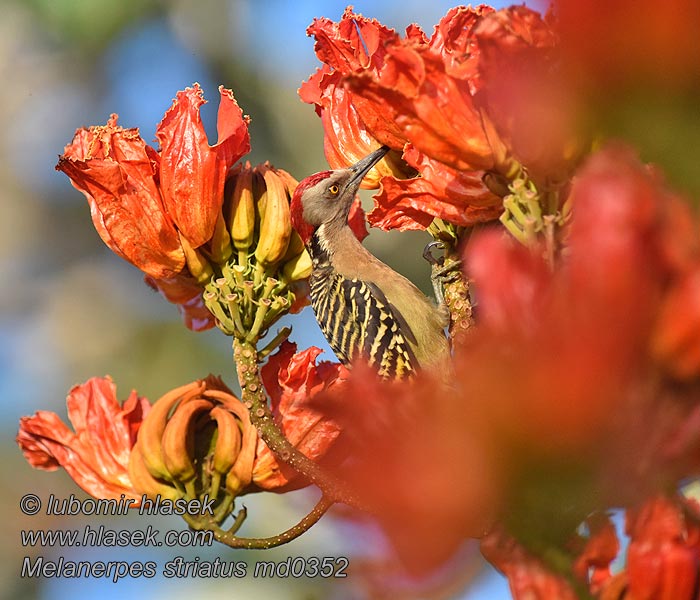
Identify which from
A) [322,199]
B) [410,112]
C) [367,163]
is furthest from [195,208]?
[322,199]

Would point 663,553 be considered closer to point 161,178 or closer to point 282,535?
point 282,535

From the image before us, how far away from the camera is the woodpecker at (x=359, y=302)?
2.93 metres

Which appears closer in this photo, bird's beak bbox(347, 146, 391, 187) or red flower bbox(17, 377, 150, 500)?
bird's beak bbox(347, 146, 391, 187)

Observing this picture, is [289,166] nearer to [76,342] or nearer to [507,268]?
[76,342]

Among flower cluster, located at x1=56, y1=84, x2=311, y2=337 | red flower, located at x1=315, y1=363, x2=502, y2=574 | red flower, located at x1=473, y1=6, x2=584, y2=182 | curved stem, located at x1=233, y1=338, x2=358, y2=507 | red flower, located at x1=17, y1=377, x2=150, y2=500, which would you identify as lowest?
red flower, located at x1=17, y1=377, x2=150, y2=500

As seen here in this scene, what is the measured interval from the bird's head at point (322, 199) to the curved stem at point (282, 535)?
2.28ft

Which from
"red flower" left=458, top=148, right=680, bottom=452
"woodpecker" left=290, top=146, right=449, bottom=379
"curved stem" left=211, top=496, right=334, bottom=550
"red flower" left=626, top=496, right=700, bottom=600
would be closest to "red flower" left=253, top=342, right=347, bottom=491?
"curved stem" left=211, top=496, right=334, bottom=550

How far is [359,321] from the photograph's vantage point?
10.3 feet

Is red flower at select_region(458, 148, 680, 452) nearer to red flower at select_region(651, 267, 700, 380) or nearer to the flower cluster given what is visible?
red flower at select_region(651, 267, 700, 380)

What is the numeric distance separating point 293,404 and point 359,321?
1.06m

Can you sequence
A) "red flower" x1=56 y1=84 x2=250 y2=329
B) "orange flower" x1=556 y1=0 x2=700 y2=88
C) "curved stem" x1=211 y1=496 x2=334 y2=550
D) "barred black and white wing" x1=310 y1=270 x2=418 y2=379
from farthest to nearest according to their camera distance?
"barred black and white wing" x1=310 y1=270 x2=418 y2=379
"red flower" x1=56 y1=84 x2=250 y2=329
"curved stem" x1=211 y1=496 x2=334 y2=550
"orange flower" x1=556 y1=0 x2=700 y2=88

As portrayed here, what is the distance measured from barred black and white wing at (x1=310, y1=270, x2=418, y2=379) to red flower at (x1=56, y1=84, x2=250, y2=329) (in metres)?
0.81

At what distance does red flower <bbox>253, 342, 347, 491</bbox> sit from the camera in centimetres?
207

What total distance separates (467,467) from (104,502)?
5.76ft
